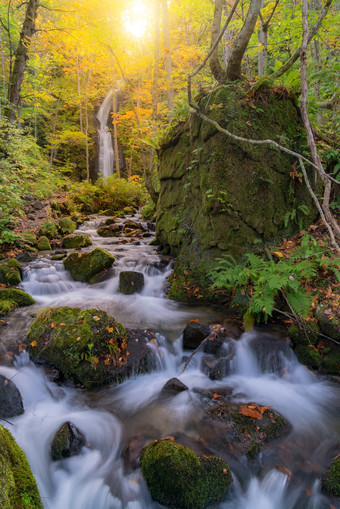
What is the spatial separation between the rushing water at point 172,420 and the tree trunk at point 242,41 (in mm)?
5576

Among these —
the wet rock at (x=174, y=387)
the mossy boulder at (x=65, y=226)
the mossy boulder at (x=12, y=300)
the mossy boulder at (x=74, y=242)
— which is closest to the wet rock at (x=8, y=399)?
the wet rock at (x=174, y=387)

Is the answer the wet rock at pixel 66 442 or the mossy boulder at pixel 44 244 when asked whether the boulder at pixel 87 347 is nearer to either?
the wet rock at pixel 66 442

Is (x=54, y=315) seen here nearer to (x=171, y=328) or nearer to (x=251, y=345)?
(x=171, y=328)

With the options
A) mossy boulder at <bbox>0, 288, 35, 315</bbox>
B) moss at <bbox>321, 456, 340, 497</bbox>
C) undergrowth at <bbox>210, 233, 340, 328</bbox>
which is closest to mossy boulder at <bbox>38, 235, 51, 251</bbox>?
mossy boulder at <bbox>0, 288, 35, 315</bbox>

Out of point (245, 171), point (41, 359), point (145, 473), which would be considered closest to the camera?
point (145, 473)

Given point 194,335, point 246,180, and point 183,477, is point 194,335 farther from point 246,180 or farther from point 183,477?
point 246,180

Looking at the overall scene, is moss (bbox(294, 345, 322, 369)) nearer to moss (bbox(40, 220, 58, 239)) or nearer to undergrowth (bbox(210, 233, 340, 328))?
undergrowth (bbox(210, 233, 340, 328))

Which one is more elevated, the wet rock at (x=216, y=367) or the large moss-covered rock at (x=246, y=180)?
the large moss-covered rock at (x=246, y=180)

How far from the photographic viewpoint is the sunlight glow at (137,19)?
618 inches

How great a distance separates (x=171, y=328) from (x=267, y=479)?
2830mm

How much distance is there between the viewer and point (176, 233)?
7.89 meters

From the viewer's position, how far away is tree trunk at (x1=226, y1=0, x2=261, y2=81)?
5.62 m

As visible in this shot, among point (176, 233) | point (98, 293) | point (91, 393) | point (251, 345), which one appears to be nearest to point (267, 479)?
point (251, 345)

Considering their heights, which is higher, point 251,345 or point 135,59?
point 135,59
